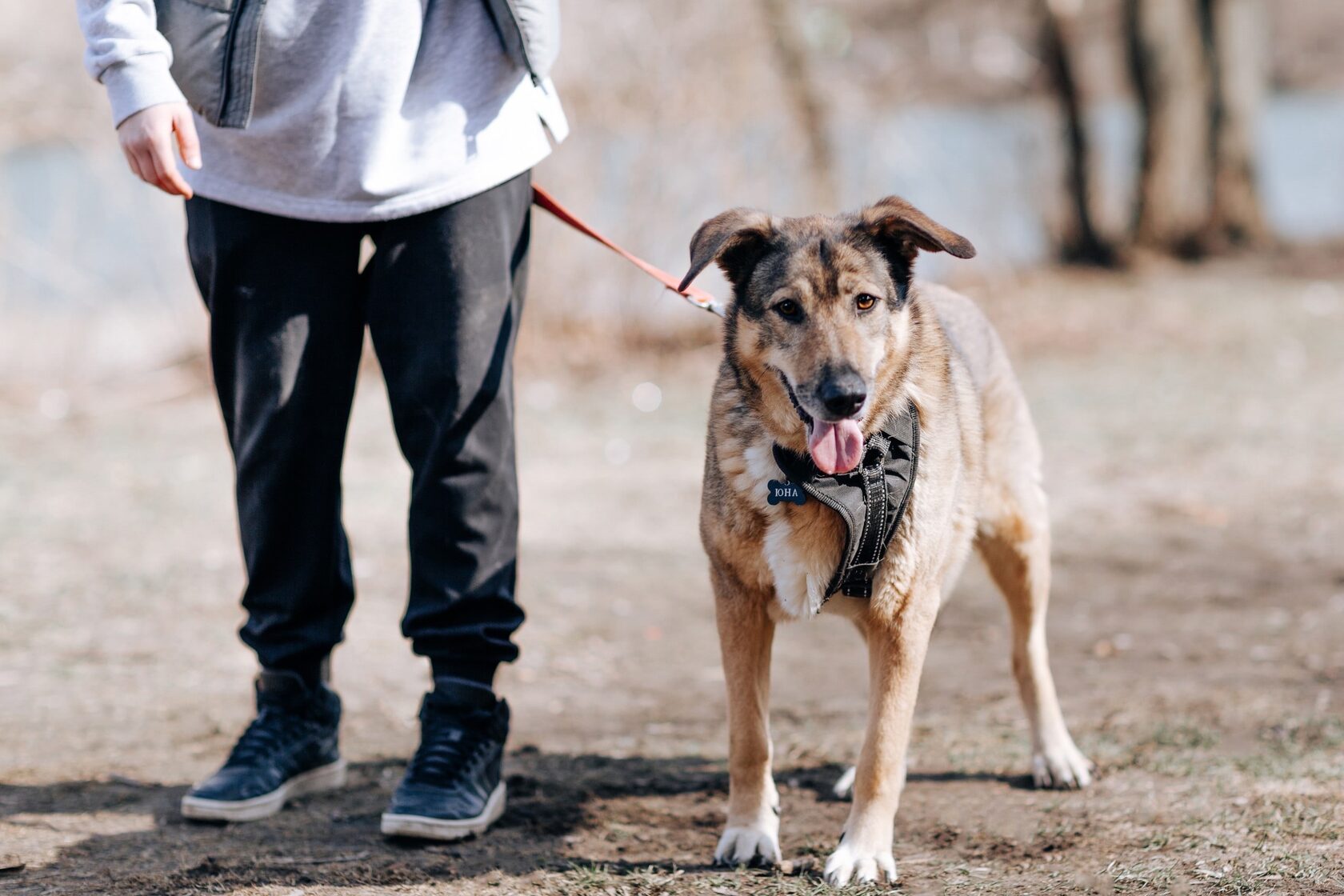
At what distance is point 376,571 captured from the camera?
18.3 feet

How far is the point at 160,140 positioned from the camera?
9.08 ft

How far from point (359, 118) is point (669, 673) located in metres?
2.25

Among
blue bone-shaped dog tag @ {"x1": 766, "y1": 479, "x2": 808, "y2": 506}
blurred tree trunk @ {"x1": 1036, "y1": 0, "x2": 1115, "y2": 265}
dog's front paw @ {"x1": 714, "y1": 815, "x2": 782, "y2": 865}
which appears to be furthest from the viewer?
blurred tree trunk @ {"x1": 1036, "y1": 0, "x2": 1115, "y2": 265}

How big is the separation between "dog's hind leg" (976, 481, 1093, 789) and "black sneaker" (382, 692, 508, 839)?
4.39 feet

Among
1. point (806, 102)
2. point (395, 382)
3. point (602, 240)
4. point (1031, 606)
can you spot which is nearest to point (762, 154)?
point (806, 102)

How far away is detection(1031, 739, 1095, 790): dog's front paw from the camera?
3.43 m

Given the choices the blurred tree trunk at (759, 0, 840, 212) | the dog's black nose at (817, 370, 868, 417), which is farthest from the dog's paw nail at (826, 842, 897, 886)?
the blurred tree trunk at (759, 0, 840, 212)

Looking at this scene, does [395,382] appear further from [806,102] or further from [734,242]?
[806,102]

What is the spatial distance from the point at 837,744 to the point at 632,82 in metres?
6.29

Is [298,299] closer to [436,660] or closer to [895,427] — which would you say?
[436,660]

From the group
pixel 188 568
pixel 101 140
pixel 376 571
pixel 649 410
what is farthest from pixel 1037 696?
pixel 101 140

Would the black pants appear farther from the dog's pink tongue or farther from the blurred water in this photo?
the blurred water

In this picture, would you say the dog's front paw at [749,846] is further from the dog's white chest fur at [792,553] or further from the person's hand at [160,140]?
the person's hand at [160,140]

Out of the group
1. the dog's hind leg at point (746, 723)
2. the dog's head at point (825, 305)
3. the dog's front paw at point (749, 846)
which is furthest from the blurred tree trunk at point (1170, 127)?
the dog's front paw at point (749, 846)
